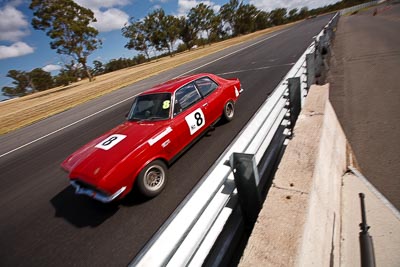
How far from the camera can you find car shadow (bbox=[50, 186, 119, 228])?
3.52 meters

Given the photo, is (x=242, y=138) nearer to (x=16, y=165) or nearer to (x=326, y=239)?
(x=326, y=239)

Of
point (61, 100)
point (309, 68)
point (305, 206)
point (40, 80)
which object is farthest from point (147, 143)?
point (40, 80)

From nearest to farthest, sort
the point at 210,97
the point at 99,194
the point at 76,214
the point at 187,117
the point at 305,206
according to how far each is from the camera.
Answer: the point at 305,206 < the point at 99,194 < the point at 76,214 < the point at 187,117 < the point at 210,97

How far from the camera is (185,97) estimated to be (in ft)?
15.5

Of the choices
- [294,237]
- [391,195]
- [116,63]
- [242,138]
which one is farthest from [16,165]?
[116,63]

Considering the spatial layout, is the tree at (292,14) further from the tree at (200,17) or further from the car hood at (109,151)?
the car hood at (109,151)

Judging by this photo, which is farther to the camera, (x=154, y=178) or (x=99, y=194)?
(x=154, y=178)

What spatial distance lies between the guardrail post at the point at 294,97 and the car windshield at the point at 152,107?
7.04ft

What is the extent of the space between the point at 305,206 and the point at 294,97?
2077 mm

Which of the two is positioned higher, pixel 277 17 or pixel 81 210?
pixel 81 210

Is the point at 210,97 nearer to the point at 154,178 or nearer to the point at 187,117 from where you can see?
the point at 187,117

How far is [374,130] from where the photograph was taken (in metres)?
4.09

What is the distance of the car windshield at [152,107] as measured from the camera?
4312 millimetres

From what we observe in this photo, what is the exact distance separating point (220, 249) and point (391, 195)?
227 cm
